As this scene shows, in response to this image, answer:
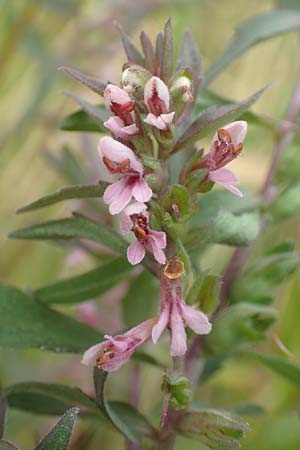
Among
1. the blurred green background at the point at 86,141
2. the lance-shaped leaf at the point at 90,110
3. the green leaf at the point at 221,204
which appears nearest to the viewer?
the lance-shaped leaf at the point at 90,110

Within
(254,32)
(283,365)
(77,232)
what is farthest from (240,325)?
(254,32)

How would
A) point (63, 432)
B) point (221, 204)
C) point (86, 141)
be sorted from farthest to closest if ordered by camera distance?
point (86, 141) → point (221, 204) → point (63, 432)

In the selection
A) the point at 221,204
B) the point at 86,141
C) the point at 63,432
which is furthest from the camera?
the point at 86,141

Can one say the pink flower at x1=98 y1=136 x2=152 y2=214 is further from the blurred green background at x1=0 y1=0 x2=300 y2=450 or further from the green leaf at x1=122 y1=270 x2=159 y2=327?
the blurred green background at x1=0 y1=0 x2=300 y2=450

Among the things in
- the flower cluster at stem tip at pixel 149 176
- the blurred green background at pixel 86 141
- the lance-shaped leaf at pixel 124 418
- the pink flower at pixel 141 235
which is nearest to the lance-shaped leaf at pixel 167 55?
the flower cluster at stem tip at pixel 149 176

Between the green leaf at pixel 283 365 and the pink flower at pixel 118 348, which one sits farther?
the green leaf at pixel 283 365

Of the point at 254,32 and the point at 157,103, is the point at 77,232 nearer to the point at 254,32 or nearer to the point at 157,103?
the point at 157,103

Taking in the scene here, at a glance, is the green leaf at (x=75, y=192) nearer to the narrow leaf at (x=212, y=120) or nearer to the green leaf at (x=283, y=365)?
the narrow leaf at (x=212, y=120)

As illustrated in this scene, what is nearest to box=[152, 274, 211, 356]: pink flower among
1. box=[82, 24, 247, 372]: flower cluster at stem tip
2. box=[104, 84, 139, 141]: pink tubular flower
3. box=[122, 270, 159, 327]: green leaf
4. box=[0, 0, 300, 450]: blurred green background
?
box=[82, 24, 247, 372]: flower cluster at stem tip
